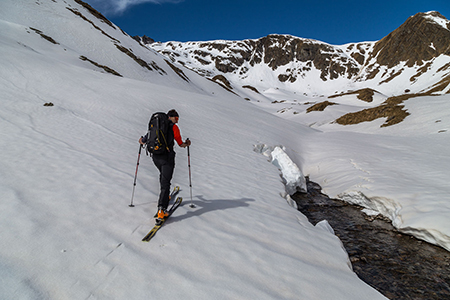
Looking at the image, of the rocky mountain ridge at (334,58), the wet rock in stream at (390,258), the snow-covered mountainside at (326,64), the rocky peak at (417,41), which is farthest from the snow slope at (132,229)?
the rocky peak at (417,41)

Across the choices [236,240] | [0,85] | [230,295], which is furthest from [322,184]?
[0,85]

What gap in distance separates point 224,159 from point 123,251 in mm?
7292

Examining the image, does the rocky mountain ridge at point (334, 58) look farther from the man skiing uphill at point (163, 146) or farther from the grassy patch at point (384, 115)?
the man skiing uphill at point (163, 146)

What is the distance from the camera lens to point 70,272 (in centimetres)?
278

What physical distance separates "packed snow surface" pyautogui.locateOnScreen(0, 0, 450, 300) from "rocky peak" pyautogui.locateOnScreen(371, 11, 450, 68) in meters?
131

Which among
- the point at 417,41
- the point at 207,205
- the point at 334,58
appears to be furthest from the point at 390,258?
the point at 334,58

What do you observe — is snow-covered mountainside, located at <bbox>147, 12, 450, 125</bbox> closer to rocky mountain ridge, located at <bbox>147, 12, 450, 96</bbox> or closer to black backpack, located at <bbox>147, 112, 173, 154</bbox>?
rocky mountain ridge, located at <bbox>147, 12, 450, 96</bbox>

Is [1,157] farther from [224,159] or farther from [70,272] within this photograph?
[224,159]

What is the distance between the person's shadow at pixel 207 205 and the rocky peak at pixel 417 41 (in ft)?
457

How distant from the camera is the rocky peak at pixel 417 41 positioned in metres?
104

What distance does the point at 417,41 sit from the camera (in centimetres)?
11144

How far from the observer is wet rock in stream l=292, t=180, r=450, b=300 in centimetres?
463

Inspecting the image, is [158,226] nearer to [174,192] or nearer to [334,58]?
[174,192]

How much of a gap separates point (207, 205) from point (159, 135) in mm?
2251
